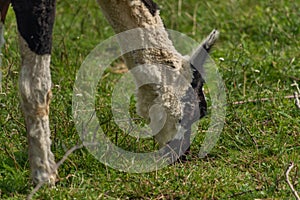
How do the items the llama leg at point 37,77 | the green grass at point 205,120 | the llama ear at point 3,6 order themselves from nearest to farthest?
the llama leg at point 37,77, the green grass at point 205,120, the llama ear at point 3,6

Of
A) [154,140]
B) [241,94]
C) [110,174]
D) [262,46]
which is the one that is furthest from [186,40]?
[110,174]

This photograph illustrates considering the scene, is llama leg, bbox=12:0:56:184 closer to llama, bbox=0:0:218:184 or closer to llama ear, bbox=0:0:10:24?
llama, bbox=0:0:218:184

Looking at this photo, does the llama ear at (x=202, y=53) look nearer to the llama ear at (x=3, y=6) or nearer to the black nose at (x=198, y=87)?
the black nose at (x=198, y=87)

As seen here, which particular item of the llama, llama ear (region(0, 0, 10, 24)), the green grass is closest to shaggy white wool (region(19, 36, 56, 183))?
the llama

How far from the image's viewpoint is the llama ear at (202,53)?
482 centimetres

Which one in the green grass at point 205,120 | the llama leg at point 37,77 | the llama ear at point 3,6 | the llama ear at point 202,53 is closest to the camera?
the llama leg at point 37,77

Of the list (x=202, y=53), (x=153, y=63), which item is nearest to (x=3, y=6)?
(x=153, y=63)

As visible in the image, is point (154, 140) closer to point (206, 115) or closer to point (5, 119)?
point (206, 115)

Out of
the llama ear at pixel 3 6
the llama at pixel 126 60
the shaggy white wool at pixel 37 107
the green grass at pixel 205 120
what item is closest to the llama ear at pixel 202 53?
the llama at pixel 126 60

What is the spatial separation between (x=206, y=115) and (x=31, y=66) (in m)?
1.55

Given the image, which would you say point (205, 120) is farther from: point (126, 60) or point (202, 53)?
point (126, 60)

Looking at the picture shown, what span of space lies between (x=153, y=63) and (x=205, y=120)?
83 cm

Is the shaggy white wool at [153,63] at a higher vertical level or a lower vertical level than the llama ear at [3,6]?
lower

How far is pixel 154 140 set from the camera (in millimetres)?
4957
